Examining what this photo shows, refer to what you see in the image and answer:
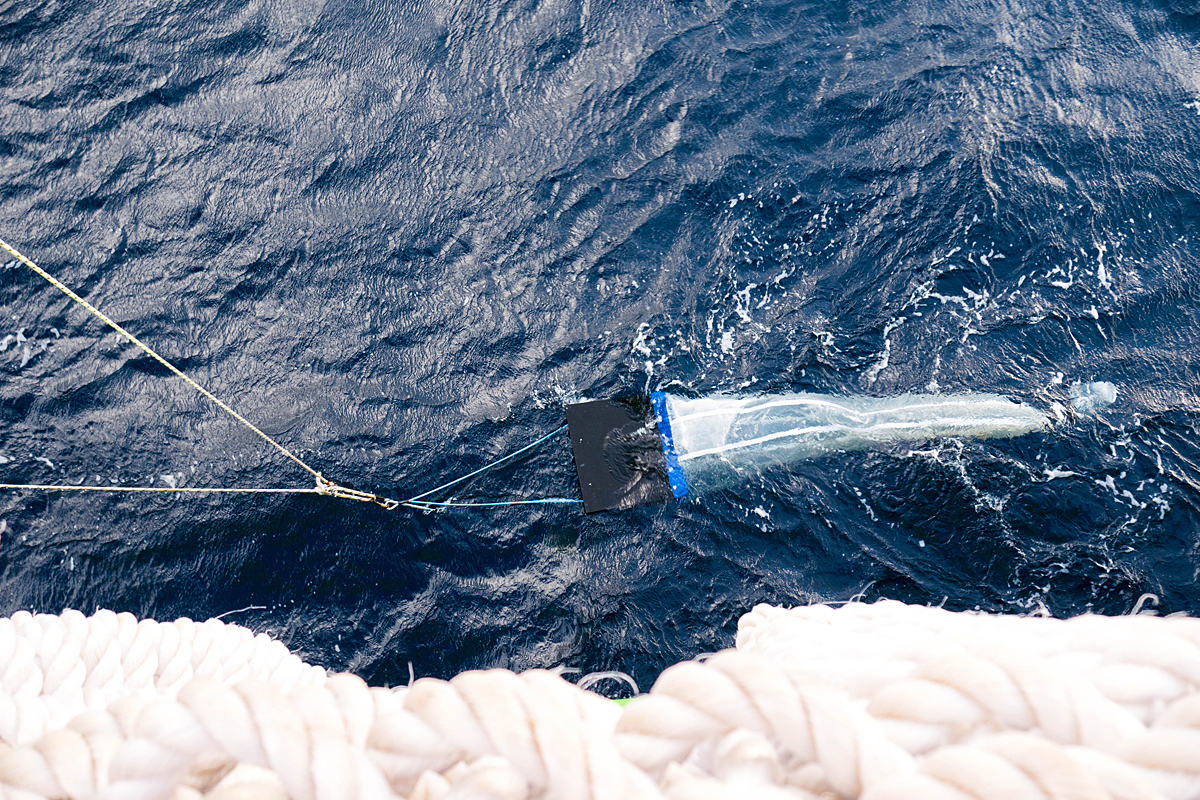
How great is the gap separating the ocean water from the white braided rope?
1.87m

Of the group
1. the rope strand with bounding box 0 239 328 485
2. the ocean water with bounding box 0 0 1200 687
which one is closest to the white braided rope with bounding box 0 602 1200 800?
the ocean water with bounding box 0 0 1200 687

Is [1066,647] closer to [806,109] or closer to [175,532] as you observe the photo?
[175,532]

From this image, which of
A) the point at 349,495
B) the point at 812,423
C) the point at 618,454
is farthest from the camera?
the point at 812,423

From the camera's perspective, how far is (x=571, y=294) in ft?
9.58

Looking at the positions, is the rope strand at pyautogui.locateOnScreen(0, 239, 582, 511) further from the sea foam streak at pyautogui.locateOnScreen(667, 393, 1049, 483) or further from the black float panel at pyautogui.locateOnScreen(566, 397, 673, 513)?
the sea foam streak at pyautogui.locateOnScreen(667, 393, 1049, 483)

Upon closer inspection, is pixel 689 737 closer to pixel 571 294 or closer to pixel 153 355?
pixel 571 294

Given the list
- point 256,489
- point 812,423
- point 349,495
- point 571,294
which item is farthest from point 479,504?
point 812,423

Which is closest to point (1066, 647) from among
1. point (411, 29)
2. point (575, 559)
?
point (575, 559)

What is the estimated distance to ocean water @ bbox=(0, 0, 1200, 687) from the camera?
8.18 feet

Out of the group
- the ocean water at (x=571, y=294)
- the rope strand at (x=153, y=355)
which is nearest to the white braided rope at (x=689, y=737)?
the ocean water at (x=571, y=294)

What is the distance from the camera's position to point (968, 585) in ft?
8.27

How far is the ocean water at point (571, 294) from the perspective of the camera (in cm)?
249

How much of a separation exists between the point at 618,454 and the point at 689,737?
6.77ft

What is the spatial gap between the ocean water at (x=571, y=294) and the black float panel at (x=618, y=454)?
0.24 ft
